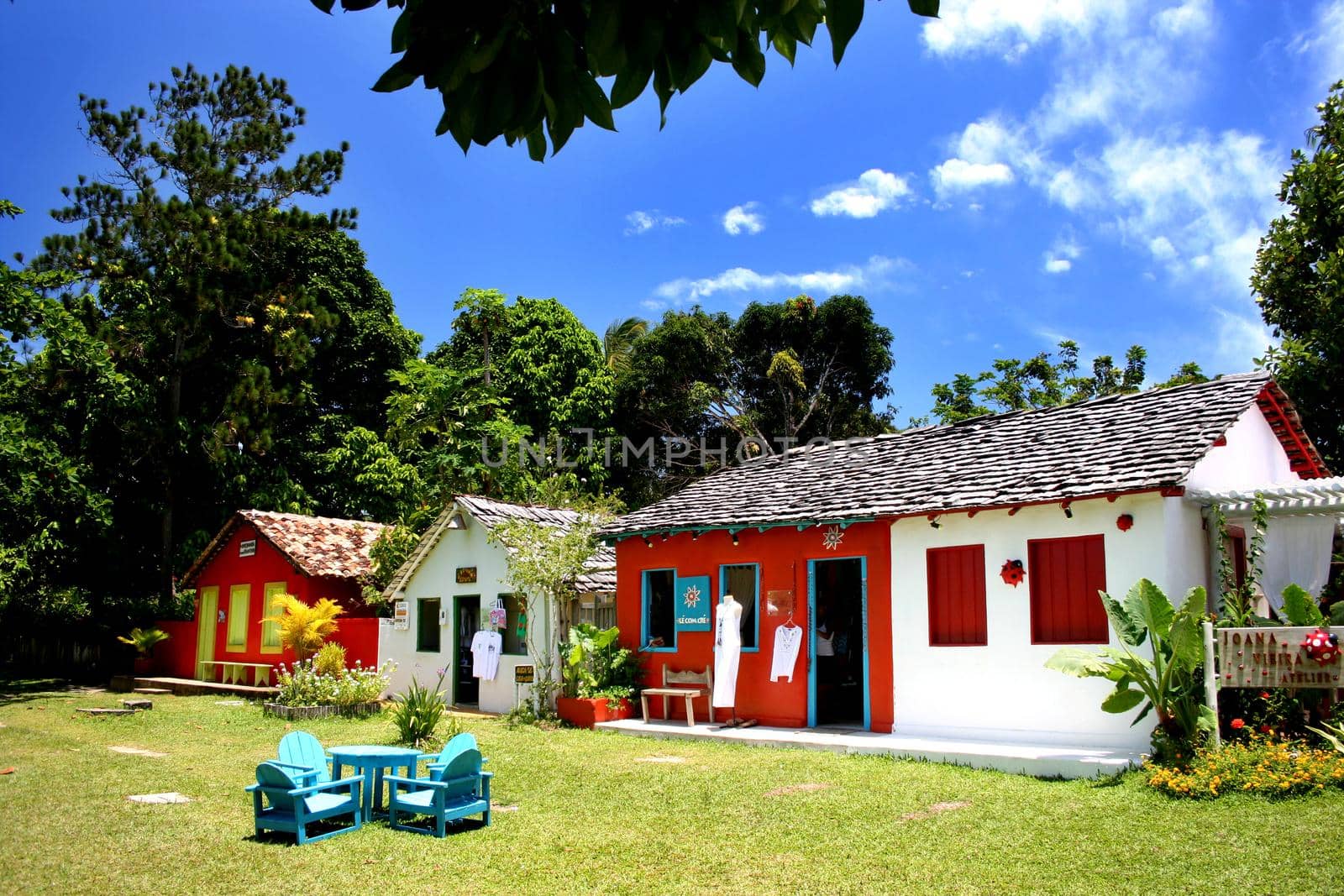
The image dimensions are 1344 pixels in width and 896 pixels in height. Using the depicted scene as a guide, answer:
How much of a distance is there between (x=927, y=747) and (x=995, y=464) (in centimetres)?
398

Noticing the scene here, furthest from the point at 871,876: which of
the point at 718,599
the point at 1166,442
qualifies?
the point at 718,599

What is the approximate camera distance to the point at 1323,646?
30.1 ft

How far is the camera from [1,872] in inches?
280

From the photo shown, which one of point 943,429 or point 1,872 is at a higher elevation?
point 943,429

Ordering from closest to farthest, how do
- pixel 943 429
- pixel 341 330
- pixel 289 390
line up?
pixel 943 429, pixel 289 390, pixel 341 330

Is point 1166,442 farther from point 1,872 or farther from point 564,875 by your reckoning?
point 1,872

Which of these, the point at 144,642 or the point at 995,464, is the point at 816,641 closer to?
the point at 995,464

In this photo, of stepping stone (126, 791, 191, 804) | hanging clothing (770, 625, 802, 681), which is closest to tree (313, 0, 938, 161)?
stepping stone (126, 791, 191, 804)

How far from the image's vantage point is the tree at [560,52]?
7.82ft

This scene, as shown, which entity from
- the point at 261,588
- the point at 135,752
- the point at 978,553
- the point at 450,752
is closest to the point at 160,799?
the point at 450,752

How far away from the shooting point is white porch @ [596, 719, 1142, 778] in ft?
33.3

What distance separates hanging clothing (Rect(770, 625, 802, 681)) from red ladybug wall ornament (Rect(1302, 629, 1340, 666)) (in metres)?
6.22

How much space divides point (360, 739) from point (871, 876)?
9.40 meters

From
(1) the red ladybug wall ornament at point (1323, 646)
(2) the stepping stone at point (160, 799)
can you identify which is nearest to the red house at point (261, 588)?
(2) the stepping stone at point (160, 799)
